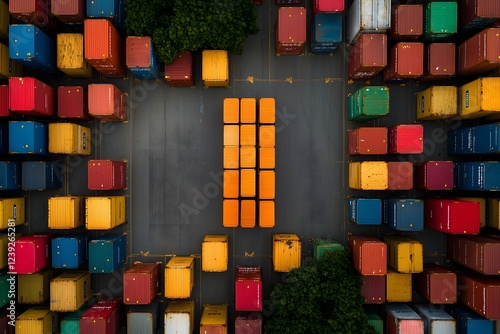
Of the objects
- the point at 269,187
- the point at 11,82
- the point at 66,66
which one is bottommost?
the point at 269,187

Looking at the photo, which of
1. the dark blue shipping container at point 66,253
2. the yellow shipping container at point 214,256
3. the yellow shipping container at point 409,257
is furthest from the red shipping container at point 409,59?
the dark blue shipping container at point 66,253

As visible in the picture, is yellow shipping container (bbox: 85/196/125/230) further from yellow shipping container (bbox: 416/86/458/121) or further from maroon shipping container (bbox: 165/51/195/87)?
yellow shipping container (bbox: 416/86/458/121)

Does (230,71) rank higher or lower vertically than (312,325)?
higher

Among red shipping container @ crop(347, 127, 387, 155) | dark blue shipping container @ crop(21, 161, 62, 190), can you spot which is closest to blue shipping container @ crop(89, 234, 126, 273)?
dark blue shipping container @ crop(21, 161, 62, 190)

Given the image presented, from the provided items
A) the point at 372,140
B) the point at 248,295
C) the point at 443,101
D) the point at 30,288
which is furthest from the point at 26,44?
the point at 443,101

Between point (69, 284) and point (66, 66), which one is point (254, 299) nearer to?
point (69, 284)

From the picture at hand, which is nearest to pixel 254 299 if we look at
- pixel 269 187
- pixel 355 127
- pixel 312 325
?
pixel 312 325
